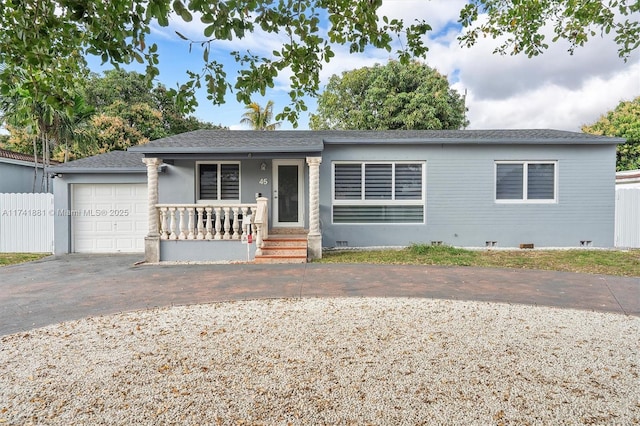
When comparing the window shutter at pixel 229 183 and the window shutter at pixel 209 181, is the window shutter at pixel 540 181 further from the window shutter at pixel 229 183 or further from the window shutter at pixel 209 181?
the window shutter at pixel 209 181

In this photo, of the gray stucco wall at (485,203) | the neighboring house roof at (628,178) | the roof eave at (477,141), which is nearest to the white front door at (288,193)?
the gray stucco wall at (485,203)

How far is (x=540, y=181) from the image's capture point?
402 inches

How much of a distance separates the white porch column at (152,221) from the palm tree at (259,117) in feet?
53.7

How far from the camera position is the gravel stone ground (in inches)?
95.6

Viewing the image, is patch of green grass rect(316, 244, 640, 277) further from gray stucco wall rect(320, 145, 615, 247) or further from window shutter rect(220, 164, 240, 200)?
window shutter rect(220, 164, 240, 200)

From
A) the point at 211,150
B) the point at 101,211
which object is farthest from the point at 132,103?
the point at 211,150

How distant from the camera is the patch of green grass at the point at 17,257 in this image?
8.96m

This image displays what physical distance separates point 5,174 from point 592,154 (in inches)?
827

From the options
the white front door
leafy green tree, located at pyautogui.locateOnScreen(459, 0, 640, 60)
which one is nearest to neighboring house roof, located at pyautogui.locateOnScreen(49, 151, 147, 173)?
the white front door

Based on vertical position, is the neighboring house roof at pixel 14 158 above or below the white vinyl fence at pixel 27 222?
above

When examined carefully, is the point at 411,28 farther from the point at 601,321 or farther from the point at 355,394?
the point at 601,321

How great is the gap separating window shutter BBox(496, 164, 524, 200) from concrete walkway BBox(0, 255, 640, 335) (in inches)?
149

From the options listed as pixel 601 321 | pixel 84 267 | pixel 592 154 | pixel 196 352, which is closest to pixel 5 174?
pixel 84 267

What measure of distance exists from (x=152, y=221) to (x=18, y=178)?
10.2m
